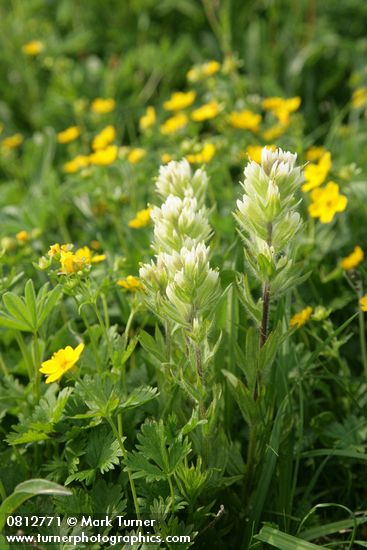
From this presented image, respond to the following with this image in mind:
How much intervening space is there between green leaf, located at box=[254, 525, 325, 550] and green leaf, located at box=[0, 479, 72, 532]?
457 mm

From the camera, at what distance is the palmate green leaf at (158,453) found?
1393mm

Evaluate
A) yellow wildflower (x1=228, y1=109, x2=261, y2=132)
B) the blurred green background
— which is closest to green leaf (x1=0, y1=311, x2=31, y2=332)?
yellow wildflower (x1=228, y1=109, x2=261, y2=132)

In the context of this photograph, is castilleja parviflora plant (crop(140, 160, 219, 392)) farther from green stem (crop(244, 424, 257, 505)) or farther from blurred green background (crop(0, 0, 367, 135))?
blurred green background (crop(0, 0, 367, 135))

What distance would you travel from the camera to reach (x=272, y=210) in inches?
52.4

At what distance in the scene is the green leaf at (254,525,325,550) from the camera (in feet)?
4.58

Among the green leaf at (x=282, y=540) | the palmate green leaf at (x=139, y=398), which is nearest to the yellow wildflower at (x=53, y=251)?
the palmate green leaf at (x=139, y=398)

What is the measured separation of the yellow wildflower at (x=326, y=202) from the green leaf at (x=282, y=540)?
0.98 m

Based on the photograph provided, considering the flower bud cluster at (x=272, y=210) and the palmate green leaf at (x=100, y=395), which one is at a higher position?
the flower bud cluster at (x=272, y=210)

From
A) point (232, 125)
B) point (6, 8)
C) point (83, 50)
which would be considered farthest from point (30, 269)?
point (6, 8)

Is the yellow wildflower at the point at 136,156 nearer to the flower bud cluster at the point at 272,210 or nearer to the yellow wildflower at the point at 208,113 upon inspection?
the yellow wildflower at the point at 208,113

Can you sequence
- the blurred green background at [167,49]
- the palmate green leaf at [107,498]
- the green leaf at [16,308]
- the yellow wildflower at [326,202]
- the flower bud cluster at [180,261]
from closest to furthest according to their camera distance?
A: 1. the flower bud cluster at [180,261]
2. the palmate green leaf at [107,498]
3. the green leaf at [16,308]
4. the yellow wildflower at [326,202]
5. the blurred green background at [167,49]

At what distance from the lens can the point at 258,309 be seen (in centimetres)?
147

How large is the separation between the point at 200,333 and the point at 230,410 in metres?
0.46

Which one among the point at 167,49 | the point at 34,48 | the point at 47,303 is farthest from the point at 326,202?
the point at 34,48
